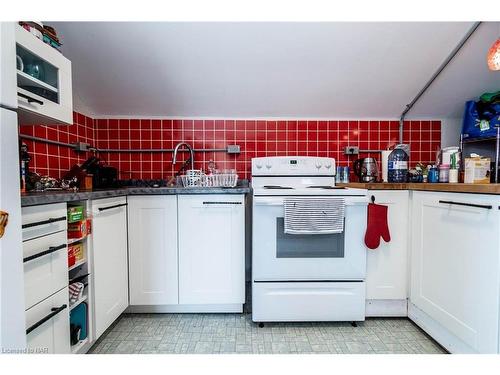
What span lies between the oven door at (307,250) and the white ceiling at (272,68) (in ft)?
3.20

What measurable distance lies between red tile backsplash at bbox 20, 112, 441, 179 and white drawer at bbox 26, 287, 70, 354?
1.33m

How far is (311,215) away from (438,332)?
96cm

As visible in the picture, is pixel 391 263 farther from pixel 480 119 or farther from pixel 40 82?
pixel 40 82

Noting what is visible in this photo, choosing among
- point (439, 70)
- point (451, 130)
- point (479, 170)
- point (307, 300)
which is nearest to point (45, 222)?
point (307, 300)

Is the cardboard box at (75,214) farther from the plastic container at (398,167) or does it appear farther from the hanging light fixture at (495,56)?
the hanging light fixture at (495,56)

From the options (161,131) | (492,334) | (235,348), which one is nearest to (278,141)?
(161,131)

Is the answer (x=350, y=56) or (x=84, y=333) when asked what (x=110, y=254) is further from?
(x=350, y=56)

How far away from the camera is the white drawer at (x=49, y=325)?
890mm

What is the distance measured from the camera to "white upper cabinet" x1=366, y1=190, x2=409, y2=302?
5.16ft

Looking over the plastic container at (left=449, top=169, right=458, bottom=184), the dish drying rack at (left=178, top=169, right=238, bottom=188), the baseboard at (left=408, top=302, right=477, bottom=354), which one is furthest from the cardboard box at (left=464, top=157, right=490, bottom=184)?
the dish drying rack at (left=178, top=169, right=238, bottom=188)

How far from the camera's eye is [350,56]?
1.66m

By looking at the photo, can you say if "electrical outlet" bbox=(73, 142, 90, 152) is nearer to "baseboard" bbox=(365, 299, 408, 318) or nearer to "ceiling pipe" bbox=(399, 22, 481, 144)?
"baseboard" bbox=(365, 299, 408, 318)

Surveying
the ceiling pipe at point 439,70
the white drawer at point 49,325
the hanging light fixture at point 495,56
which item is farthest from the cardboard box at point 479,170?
the white drawer at point 49,325

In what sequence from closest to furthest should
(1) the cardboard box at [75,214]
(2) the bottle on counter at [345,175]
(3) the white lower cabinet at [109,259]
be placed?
(1) the cardboard box at [75,214]
(3) the white lower cabinet at [109,259]
(2) the bottle on counter at [345,175]
